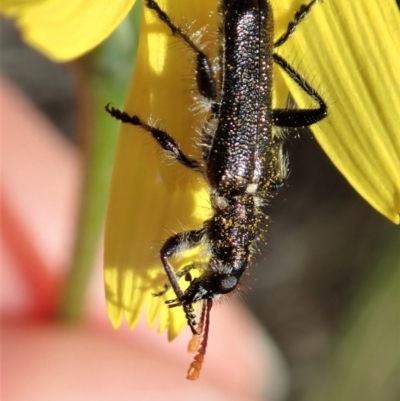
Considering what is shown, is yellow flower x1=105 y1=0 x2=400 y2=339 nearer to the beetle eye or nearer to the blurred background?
the beetle eye

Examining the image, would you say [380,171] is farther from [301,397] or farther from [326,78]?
[301,397]

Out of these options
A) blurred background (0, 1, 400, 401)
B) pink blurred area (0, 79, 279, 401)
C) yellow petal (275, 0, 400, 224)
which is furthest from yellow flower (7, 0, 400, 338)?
blurred background (0, 1, 400, 401)

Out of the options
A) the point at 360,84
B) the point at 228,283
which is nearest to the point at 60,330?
the point at 228,283

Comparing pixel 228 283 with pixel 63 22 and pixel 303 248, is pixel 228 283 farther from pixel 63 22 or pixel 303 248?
pixel 303 248

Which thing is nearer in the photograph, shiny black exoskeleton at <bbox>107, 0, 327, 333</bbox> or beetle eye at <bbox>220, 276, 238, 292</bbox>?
shiny black exoskeleton at <bbox>107, 0, 327, 333</bbox>

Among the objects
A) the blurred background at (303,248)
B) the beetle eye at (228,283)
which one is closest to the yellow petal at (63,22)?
the beetle eye at (228,283)

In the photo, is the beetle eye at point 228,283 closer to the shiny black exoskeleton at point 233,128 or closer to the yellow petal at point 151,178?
the shiny black exoskeleton at point 233,128

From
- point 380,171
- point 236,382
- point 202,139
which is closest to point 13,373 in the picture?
point 236,382
